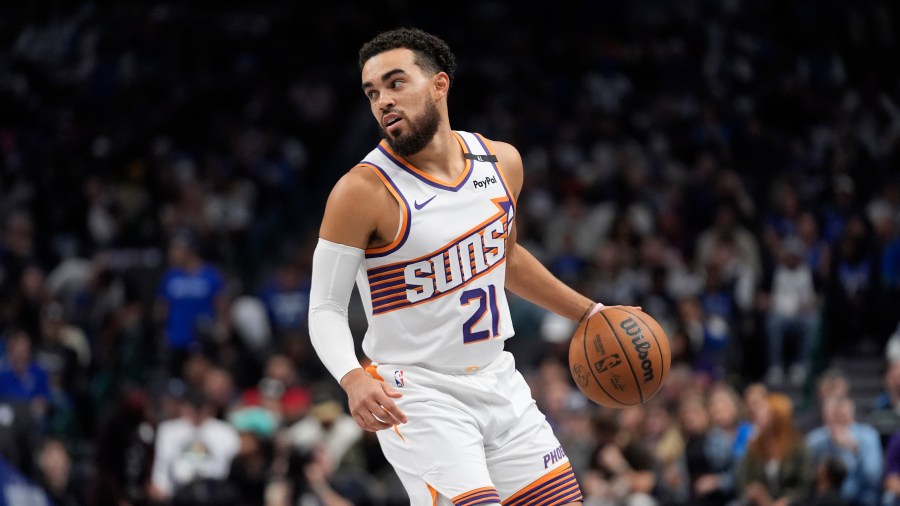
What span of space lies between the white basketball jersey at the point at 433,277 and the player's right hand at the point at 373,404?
0.36 meters

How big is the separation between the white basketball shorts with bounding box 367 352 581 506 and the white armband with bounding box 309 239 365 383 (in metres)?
0.30

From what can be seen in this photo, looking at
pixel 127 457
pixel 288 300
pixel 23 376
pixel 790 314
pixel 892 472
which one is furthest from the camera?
pixel 288 300

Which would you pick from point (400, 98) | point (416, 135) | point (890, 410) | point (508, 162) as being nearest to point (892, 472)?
point (890, 410)

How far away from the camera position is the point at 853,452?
348 inches

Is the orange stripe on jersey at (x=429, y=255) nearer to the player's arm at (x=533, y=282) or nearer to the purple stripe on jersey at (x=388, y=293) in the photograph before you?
the purple stripe on jersey at (x=388, y=293)

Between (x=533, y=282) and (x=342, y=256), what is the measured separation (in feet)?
3.40

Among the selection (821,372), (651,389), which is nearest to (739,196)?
(821,372)

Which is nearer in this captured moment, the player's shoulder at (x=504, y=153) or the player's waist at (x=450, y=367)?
the player's waist at (x=450, y=367)

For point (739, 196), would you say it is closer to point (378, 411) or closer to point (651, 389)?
point (651, 389)

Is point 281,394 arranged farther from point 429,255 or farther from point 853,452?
point 429,255

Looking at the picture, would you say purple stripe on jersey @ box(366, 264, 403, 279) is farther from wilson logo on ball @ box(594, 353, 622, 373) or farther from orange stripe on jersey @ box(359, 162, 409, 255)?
wilson logo on ball @ box(594, 353, 622, 373)

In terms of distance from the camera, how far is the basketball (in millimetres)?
5156

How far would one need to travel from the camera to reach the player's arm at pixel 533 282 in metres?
5.29

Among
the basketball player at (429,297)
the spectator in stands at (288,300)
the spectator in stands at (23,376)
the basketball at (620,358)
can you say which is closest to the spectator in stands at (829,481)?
the basketball at (620,358)
